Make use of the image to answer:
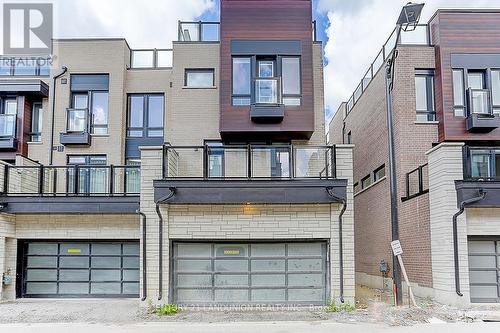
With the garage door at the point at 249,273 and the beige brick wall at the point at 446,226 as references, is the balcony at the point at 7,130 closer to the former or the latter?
the garage door at the point at 249,273

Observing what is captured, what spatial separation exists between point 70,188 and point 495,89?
14564mm

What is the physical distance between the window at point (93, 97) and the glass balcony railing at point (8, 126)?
2.38m

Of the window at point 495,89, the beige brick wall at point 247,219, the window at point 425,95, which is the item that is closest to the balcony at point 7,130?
the beige brick wall at point 247,219

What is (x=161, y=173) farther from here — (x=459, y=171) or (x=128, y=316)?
(x=459, y=171)

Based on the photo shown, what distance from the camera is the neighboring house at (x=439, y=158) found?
13.0 m

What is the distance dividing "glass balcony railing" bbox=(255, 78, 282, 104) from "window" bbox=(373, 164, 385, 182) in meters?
5.42

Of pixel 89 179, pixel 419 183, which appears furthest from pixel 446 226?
pixel 89 179

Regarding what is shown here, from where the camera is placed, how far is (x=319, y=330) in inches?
400

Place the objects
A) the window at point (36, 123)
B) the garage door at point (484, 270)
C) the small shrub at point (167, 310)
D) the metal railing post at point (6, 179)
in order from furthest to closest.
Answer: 1. the window at point (36, 123)
2. the metal railing post at point (6, 179)
3. the garage door at point (484, 270)
4. the small shrub at point (167, 310)

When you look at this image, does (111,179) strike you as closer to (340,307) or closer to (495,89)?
(340,307)

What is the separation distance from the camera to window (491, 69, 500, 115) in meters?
16.3

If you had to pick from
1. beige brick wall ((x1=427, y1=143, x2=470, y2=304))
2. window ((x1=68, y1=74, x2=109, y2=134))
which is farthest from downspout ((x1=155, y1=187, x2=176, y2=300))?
beige brick wall ((x1=427, y1=143, x2=470, y2=304))

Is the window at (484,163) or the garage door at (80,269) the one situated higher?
the window at (484,163)

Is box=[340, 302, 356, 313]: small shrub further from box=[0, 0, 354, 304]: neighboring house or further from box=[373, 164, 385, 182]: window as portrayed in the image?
box=[373, 164, 385, 182]: window
